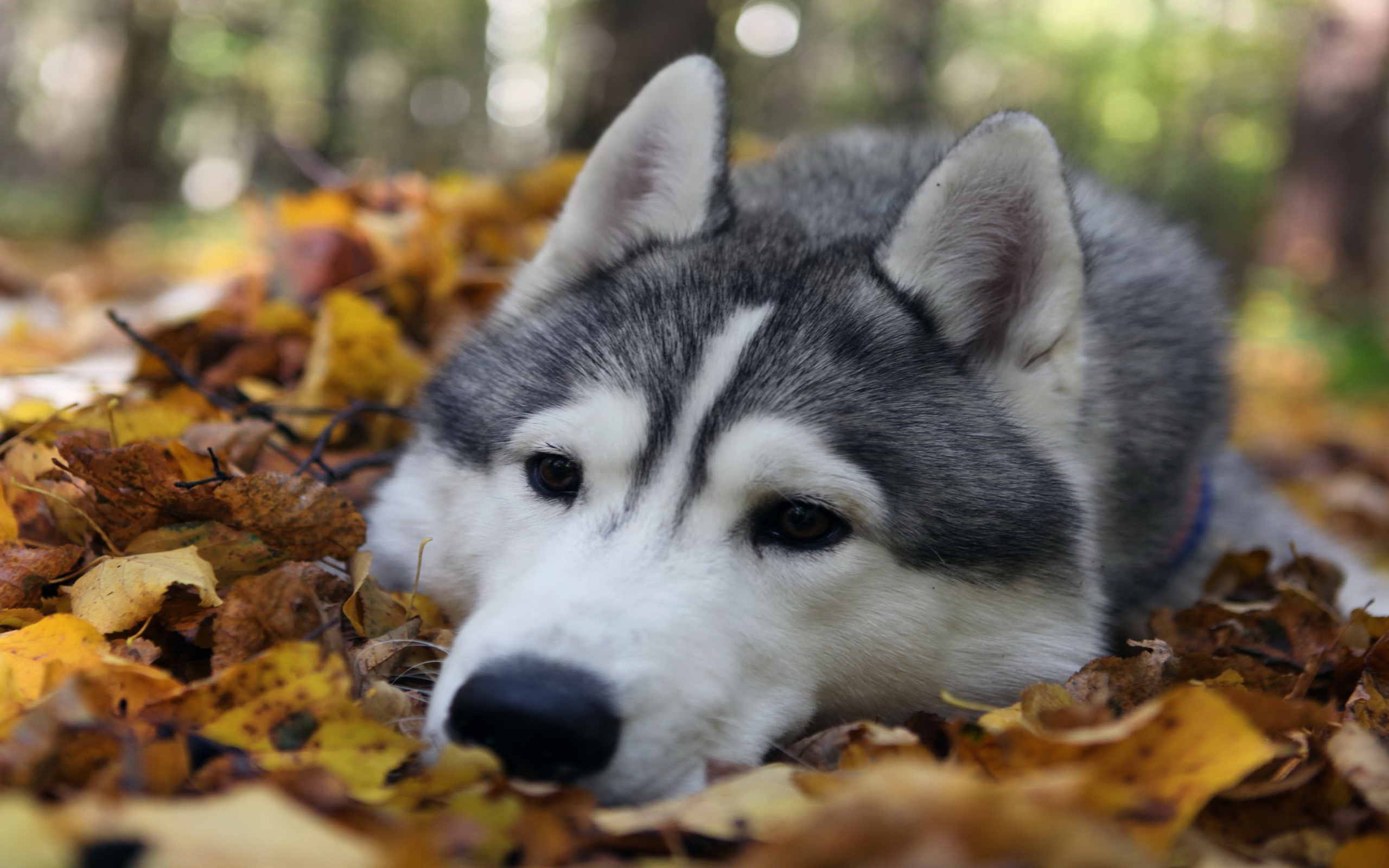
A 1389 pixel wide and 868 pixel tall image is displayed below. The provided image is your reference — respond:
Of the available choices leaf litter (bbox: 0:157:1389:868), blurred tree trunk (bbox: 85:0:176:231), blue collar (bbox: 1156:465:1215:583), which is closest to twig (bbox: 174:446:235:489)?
leaf litter (bbox: 0:157:1389:868)

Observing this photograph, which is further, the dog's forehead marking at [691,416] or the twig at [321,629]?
the dog's forehead marking at [691,416]

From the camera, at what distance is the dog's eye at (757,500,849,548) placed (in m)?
2.12

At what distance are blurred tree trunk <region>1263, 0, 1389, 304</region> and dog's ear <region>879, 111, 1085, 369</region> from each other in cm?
1095

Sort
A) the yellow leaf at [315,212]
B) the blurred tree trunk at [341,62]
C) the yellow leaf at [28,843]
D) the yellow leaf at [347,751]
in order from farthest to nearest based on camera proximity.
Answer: the blurred tree trunk at [341,62] → the yellow leaf at [315,212] → the yellow leaf at [347,751] → the yellow leaf at [28,843]

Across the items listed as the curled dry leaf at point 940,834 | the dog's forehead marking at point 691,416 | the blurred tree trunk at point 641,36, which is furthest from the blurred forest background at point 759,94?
the curled dry leaf at point 940,834

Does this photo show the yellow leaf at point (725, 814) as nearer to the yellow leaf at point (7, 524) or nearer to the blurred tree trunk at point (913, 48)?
the yellow leaf at point (7, 524)

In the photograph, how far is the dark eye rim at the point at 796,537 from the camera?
212 cm

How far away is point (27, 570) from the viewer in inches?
82.4

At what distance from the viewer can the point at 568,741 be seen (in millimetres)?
1604

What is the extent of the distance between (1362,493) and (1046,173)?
398cm

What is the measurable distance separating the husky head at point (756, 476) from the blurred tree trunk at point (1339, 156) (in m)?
11.0

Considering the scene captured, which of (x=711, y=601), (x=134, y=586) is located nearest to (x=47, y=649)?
(x=134, y=586)

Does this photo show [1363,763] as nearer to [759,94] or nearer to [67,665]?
[67,665]

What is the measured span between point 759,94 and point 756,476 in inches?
744
